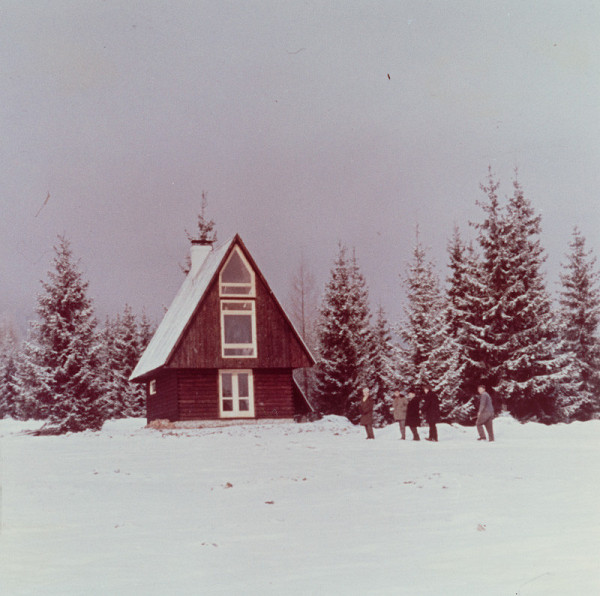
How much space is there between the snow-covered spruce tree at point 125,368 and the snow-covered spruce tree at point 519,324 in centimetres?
2491

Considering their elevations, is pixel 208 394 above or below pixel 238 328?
below

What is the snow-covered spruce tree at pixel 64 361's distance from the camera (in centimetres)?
3928

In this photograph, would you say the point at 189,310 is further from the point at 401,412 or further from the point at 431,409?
the point at 431,409

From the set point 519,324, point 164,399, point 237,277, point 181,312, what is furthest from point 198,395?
point 519,324

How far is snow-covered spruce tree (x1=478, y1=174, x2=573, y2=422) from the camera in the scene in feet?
128

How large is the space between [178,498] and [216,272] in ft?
69.5

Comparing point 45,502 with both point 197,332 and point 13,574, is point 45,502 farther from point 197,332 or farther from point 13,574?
point 197,332

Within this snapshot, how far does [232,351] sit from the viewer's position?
33.7 metres

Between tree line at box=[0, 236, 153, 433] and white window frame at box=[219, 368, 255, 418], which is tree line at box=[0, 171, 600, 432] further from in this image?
white window frame at box=[219, 368, 255, 418]

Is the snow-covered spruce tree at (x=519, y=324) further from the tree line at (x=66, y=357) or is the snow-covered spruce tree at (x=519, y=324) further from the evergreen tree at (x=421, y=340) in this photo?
the tree line at (x=66, y=357)

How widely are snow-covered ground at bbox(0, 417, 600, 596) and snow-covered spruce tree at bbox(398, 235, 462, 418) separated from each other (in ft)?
62.8

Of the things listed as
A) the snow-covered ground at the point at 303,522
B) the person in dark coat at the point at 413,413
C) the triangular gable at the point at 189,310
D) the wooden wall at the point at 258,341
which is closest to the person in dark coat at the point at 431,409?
the person in dark coat at the point at 413,413

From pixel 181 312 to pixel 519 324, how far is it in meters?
17.5

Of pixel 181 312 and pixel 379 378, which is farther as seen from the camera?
pixel 379 378
